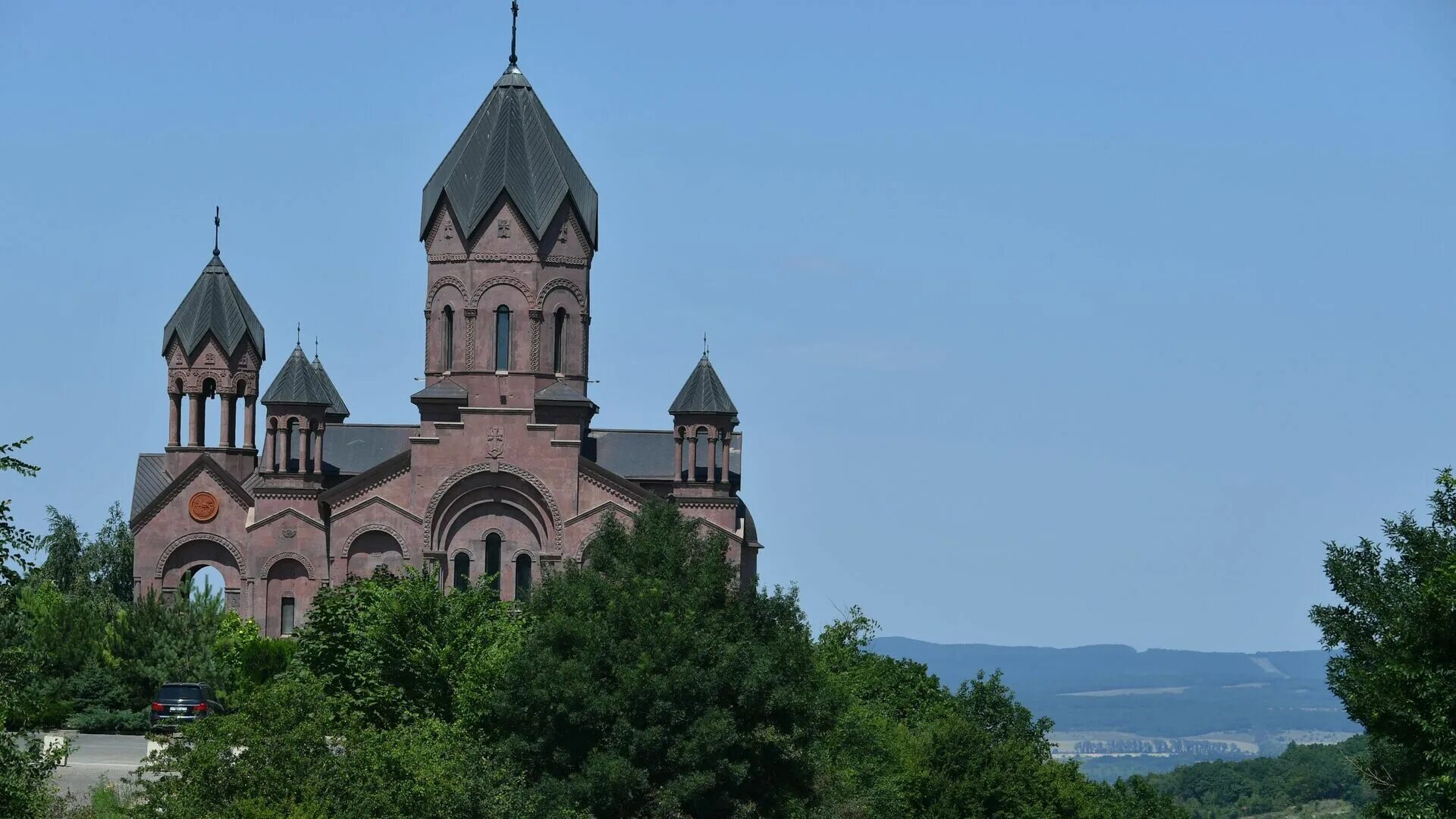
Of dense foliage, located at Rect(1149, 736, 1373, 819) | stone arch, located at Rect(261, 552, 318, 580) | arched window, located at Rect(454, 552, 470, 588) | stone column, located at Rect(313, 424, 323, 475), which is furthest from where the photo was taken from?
dense foliage, located at Rect(1149, 736, 1373, 819)

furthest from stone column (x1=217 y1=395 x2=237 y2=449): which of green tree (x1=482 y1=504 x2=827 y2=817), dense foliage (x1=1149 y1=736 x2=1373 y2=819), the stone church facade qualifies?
dense foliage (x1=1149 y1=736 x2=1373 y2=819)

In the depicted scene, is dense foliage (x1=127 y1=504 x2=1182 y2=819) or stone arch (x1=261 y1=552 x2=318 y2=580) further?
stone arch (x1=261 y1=552 x2=318 y2=580)

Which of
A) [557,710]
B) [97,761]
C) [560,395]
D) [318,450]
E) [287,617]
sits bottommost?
[97,761]

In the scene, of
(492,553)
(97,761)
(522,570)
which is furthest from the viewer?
(492,553)

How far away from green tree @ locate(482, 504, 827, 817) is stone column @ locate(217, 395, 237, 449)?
92.6 feet

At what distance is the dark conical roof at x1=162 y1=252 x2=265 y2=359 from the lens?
2418 inches

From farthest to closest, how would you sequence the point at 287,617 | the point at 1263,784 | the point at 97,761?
1. the point at 1263,784
2. the point at 287,617
3. the point at 97,761

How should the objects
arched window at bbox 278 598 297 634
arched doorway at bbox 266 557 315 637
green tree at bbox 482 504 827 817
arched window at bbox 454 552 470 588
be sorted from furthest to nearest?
1. arched window at bbox 278 598 297 634
2. arched doorway at bbox 266 557 315 637
3. arched window at bbox 454 552 470 588
4. green tree at bbox 482 504 827 817

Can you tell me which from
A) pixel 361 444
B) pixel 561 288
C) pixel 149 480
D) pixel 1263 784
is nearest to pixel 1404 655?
pixel 561 288

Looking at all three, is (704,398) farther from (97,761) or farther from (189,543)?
(97,761)

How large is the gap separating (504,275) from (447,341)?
8.29ft

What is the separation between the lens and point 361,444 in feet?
203

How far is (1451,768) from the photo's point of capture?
2677cm

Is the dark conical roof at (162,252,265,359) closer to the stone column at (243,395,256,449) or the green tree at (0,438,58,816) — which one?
the stone column at (243,395,256,449)
